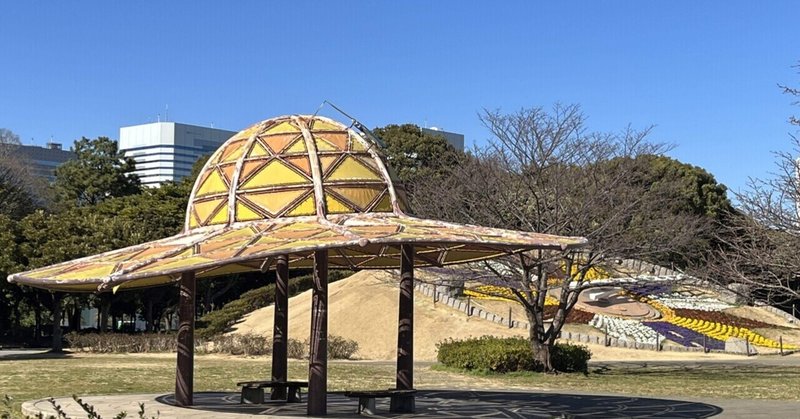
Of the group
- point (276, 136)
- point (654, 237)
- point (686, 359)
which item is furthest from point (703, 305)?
point (276, 136)

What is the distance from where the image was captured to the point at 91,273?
49.8 feet

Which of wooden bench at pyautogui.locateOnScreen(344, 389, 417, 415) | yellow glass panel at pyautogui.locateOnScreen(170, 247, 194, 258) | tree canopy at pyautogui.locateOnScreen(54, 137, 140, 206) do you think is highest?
tree canopy at pyautogui.locateOnScreen(54, 137, 140, 206)

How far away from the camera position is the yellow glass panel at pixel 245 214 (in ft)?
55.4

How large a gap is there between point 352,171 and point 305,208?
1.25 m

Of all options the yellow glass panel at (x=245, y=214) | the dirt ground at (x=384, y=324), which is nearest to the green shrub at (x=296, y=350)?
the dirt ground at (x=384, y=324)

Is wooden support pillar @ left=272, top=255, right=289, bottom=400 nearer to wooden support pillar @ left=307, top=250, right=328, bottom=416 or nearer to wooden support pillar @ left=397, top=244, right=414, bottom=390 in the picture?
wooden support pillar @ left=397, top=244, right=414, bottom=390

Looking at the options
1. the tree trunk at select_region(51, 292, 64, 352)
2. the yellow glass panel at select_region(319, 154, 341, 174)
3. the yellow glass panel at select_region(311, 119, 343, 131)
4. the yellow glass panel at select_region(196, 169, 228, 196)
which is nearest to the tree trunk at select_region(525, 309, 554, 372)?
the yellow glass panel at select_region(311, 119, 343, 131)

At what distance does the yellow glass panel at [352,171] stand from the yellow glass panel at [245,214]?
149 centimetres

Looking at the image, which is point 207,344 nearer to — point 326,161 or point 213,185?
point 213,185

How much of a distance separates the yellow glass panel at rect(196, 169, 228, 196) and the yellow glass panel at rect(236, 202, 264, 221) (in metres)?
0.59

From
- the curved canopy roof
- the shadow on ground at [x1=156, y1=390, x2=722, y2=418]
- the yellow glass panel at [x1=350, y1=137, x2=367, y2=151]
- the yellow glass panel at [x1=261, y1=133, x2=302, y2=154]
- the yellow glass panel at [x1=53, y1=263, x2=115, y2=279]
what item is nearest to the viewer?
the curved canopy roof

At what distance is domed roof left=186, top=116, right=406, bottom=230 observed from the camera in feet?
55.2

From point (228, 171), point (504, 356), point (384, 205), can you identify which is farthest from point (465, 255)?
point (504, 356)

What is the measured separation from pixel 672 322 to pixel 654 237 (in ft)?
59.7
